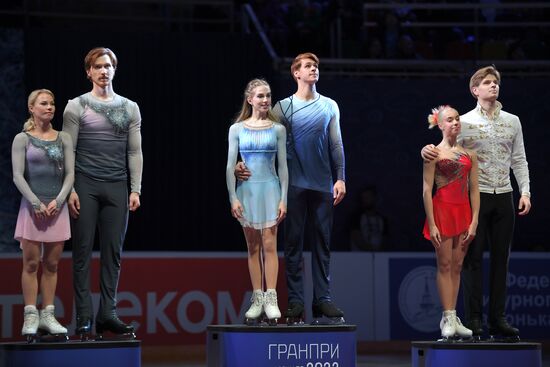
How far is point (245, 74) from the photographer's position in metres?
12.5

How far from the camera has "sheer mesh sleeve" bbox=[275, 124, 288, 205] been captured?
689cm

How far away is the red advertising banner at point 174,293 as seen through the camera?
10.2m

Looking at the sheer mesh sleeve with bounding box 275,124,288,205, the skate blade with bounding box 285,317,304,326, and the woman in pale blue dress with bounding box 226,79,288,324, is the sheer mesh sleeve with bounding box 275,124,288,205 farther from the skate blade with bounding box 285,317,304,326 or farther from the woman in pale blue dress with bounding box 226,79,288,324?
the skate blade with bounding box 285,317,304,326

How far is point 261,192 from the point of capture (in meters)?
6.93

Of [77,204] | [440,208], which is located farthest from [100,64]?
[440,208]

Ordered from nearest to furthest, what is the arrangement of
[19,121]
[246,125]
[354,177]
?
[246,125]
[19,121]
[354,177]

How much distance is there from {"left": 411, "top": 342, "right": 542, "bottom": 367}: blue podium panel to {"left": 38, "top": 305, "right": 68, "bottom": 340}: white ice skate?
2.15 meters

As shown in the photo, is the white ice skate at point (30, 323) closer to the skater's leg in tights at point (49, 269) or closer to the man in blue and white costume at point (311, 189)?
the skater's leg in tights at point (49, 269)

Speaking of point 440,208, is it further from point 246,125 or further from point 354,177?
point 354,177

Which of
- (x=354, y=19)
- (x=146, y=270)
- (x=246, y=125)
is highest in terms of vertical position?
(x=354, y=19)

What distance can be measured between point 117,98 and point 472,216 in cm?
226

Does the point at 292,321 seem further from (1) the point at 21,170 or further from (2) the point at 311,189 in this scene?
(1) the point at 21,170

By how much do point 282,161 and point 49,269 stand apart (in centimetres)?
154

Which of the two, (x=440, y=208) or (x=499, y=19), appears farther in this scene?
(x=499, y=19)
